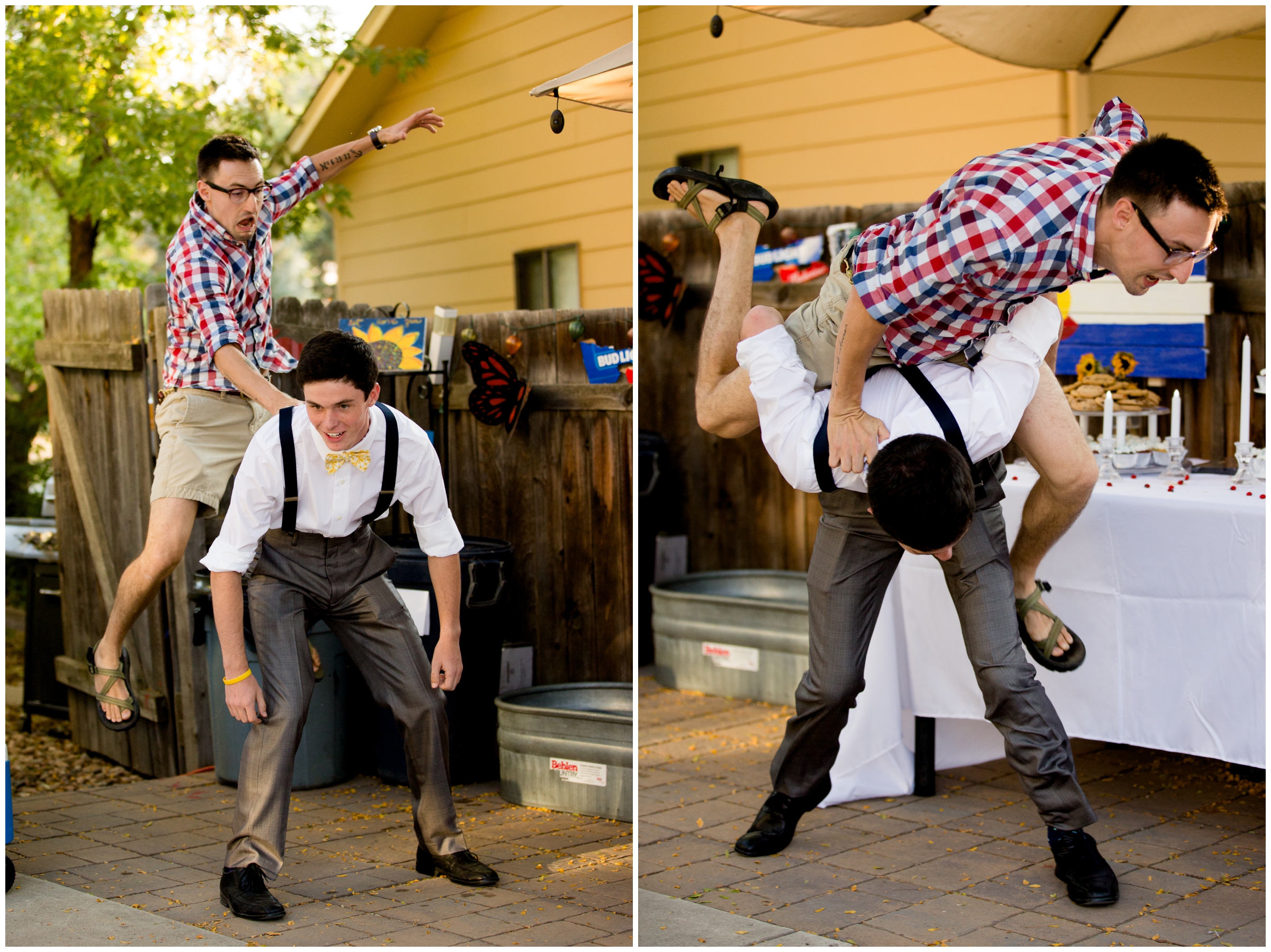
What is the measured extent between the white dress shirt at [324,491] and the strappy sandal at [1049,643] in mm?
1402

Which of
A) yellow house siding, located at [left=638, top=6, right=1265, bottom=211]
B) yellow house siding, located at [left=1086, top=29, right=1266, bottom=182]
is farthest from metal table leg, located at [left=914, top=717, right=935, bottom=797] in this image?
yellow house siding, located at [left=1086, top=29, right=1266, bottom=182]

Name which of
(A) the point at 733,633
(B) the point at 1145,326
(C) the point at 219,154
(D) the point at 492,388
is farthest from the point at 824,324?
(A) the point at 733,633

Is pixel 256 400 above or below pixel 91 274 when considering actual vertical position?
below

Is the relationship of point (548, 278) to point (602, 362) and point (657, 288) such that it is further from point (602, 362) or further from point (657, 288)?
point (657, 288)

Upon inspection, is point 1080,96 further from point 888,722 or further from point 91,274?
point 91,274

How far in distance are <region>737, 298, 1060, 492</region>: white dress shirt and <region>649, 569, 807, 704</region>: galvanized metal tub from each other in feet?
6.60

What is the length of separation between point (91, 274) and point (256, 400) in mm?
4034

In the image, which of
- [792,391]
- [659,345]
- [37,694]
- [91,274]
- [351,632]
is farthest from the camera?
[91,274]

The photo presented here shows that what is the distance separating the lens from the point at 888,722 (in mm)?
3627

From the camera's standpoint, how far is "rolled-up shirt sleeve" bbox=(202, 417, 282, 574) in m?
2.87

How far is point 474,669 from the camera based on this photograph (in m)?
3.72

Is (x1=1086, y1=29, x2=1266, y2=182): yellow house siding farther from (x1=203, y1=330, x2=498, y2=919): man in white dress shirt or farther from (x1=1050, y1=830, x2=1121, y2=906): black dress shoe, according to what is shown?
(x1=203, y1=330, x2=498, y2=919): man in white dress shirt

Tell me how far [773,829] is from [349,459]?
4.72 feet

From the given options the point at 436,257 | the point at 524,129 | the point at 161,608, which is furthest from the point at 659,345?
the point at 161,608
